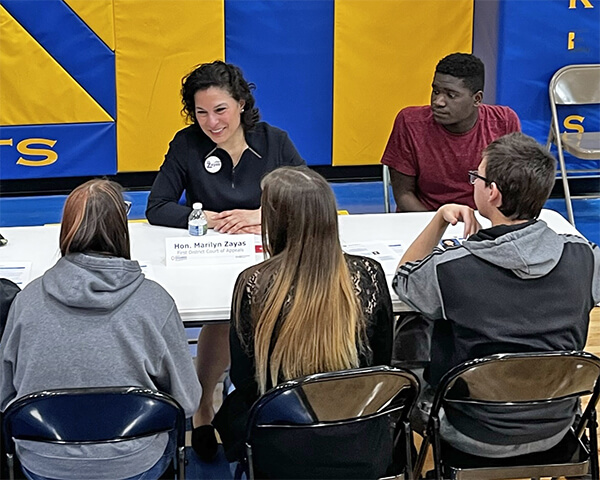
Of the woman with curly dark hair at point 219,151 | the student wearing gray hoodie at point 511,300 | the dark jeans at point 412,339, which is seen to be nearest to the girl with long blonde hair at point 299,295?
the student wearing gray hoodie at point 511,300

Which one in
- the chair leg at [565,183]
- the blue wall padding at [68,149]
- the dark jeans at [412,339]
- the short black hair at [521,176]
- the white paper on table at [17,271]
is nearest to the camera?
the short black hair at [521,176]

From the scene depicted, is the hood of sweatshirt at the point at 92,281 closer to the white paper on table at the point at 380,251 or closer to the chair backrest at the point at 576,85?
the white paper on table at the point at 380,251

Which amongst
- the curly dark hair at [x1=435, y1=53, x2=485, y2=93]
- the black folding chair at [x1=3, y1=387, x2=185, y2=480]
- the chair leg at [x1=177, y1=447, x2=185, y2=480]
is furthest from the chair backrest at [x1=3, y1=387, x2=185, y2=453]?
the curly dark hair at [x1=435, y1=53, x2=485, y2=93]

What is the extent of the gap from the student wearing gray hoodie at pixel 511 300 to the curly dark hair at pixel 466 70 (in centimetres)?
140

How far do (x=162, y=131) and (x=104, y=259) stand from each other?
3.80 metres

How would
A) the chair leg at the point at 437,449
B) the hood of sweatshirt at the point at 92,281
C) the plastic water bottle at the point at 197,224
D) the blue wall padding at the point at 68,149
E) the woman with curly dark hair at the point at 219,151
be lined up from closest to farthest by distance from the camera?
the hood of sweatshirt at the point at 92,281 → the chair leg at the point at 437,449 → the plastic water bottle at the point at 197,224 → the woman with curly dark hair at the point at 219,151 → the blue wall padding at the point at 68,149

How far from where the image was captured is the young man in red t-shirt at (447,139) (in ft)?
12.3

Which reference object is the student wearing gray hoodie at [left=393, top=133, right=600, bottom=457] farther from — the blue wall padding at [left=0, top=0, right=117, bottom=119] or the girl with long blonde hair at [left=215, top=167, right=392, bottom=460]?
the blue wall padding at [left=0, top=0, right=117, bottom=119]

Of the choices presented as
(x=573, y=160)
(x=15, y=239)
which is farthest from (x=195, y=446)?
(x=573, y=160)

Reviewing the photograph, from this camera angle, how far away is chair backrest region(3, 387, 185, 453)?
194 cm

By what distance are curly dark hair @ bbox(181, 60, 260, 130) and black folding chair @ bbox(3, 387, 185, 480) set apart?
1.69m

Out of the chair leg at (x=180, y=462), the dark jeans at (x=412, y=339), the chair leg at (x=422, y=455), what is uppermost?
the dark jeans at (x=412, y=339)

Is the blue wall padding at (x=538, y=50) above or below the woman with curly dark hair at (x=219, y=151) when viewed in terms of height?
above

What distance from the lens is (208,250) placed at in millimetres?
2893
